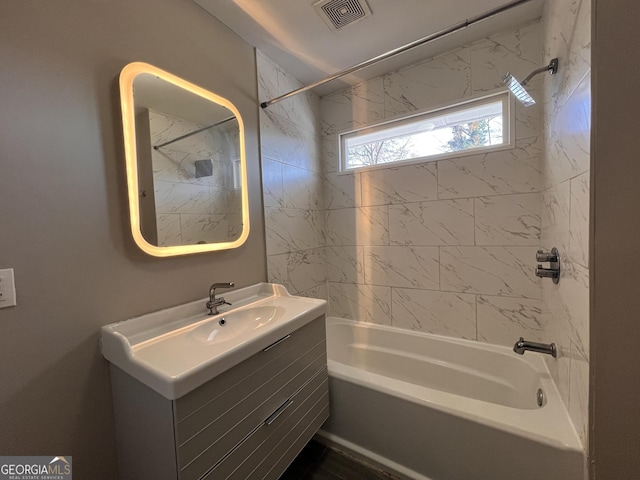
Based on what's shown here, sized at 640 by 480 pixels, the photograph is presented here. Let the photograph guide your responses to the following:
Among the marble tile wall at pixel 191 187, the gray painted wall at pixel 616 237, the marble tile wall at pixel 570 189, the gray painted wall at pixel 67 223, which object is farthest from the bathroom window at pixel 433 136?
the gray painted wall at pixel 67 223

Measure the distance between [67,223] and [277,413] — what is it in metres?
1.10

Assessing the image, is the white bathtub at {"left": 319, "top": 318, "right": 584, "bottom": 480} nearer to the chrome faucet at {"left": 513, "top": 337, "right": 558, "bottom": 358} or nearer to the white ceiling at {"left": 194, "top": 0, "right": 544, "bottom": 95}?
the chrome faucet at {"left": 513, "top": 337, "right": 558, "bottom": 358}

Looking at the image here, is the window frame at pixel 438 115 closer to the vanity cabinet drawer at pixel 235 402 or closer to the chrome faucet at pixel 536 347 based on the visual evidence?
the chrome faucet at pixel 536 347

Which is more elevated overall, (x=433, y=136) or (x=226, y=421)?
(x=433, y=136)

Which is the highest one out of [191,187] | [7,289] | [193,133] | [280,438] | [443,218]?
[193,133]

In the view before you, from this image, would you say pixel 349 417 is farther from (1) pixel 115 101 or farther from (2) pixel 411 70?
(2) pixel 411 70

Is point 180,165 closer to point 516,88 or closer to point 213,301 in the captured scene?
point 213,301

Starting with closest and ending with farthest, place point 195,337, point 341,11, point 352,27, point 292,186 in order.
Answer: point 195,337 < point 341,11 < point 352,27 < point 292,186

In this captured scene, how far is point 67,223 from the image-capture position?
3.04 ft

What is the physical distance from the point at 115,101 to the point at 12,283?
2.50 ft

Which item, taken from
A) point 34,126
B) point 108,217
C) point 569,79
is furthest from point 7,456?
point 569,79

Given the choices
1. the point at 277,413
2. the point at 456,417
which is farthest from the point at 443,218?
the point at 277,413

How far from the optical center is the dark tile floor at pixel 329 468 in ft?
4.39

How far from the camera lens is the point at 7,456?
2.63 feet
